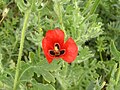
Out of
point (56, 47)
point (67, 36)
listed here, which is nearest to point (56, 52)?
point (56, 47)

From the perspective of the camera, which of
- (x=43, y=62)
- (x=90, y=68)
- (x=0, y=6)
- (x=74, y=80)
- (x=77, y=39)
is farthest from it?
(x=0, y=6)

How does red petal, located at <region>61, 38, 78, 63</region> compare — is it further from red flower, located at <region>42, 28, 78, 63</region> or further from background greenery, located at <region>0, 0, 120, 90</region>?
background greenery, located at <region>0, 0, 120, 90</region>

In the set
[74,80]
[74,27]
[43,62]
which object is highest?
[74,27]

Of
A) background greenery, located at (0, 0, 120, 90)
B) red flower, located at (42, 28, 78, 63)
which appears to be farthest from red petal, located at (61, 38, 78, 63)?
background greenery, located at (0, 0, 120, 90)

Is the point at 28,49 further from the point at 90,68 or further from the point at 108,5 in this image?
the point at 108,5

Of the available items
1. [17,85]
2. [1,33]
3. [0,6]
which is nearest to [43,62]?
[17,85]

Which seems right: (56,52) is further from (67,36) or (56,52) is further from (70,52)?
(67,36)

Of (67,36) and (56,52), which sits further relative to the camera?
(67,36)
